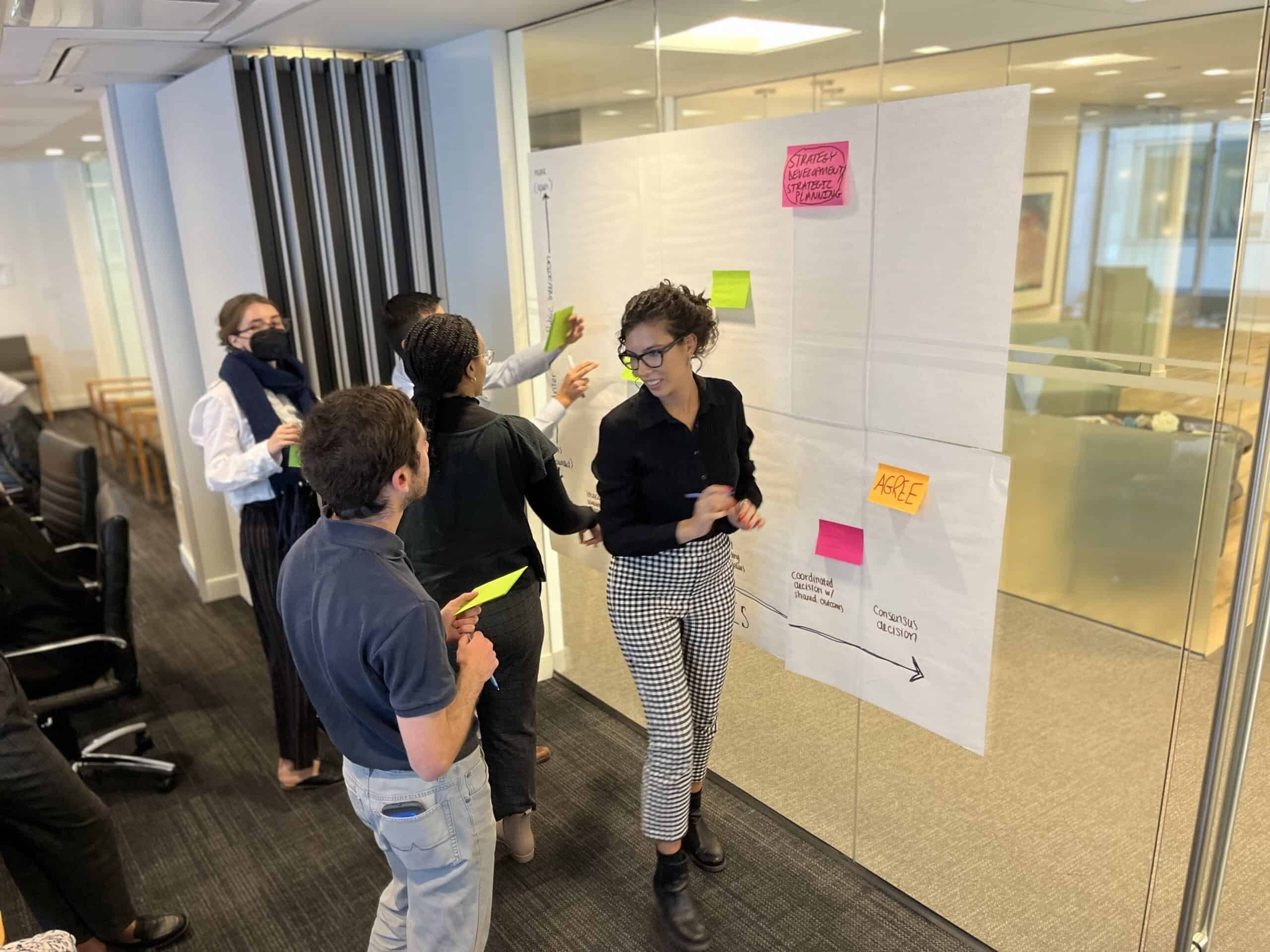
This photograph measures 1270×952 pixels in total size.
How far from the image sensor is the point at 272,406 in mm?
2682

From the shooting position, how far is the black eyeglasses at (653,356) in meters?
2.00

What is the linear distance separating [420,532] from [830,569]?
3.22ft

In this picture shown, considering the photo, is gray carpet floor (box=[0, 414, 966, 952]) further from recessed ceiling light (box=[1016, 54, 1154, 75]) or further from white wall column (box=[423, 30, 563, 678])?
recessed ceiling light (box=[1016, 54, 1154, 75])

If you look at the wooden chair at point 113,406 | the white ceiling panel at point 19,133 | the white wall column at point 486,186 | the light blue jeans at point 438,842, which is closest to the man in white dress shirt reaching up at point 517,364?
the white wall column at point 486,186

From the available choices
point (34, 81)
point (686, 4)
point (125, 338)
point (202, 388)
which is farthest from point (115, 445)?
point (686, 4)

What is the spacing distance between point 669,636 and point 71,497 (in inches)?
99.9

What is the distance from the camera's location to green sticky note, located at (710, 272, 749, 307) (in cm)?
228

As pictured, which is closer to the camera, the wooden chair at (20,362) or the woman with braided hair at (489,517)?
the woman with braided hair at (489,517)

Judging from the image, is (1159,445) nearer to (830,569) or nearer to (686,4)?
(830,569)

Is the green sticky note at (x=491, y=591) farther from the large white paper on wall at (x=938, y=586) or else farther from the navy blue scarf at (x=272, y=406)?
the navy blue scarf at (x=272, y=406)

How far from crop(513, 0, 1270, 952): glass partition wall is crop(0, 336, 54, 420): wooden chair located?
8.15 meters

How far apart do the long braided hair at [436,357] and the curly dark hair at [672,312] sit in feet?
1.15

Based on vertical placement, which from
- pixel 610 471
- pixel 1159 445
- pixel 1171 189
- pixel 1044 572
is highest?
pixel 1171 189

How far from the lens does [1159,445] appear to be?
11.4ft
